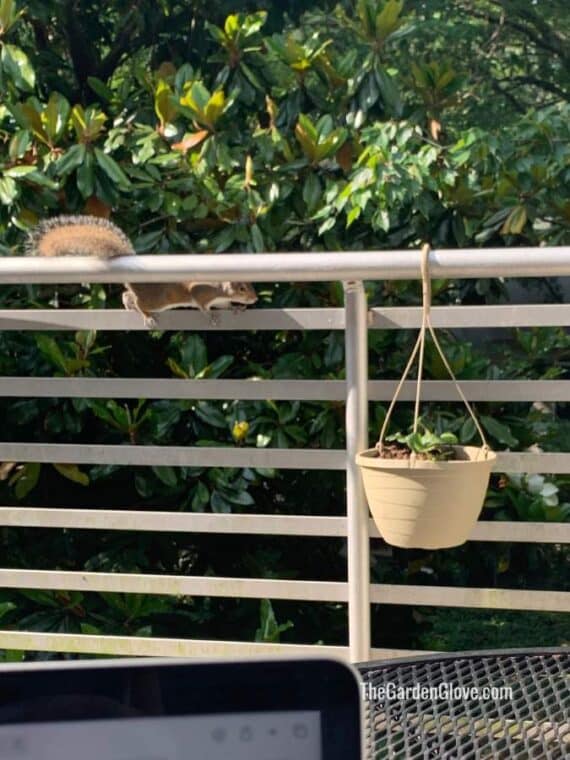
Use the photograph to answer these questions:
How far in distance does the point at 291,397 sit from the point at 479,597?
1.60ft

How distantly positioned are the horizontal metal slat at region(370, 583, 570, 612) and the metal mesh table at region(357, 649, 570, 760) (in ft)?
2.19

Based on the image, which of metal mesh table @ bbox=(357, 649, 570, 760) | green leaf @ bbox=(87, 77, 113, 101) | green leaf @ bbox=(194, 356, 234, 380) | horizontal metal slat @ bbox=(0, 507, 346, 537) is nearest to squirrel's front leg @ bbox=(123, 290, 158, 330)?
green leaf @ bbox=(194, 356, 234, 380)

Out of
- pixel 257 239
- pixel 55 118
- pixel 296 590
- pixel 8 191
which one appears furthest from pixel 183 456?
pixel 55 118

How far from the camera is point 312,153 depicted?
2568 millimetres

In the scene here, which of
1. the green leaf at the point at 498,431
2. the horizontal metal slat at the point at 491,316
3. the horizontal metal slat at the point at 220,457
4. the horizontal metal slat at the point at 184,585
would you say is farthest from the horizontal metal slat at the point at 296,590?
the green leaf at the point at 498,431

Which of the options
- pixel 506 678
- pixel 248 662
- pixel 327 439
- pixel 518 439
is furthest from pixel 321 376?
pixel 248 662

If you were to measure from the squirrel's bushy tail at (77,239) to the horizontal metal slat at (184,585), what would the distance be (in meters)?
0.62

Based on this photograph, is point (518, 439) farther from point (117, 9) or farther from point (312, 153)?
point (117, 9)

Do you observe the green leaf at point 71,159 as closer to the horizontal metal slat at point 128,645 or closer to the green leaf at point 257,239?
the green leaf at point 257,239

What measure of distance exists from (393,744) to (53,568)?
77.9 inches

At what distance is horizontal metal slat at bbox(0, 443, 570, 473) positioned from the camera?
1.72 m

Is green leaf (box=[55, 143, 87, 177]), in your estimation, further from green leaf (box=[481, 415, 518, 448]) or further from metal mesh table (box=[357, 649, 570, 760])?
metal mesh table (box=[357, 649, 570, 760])

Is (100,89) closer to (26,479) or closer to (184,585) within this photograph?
(26,479)

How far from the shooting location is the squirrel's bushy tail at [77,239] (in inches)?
71.5
